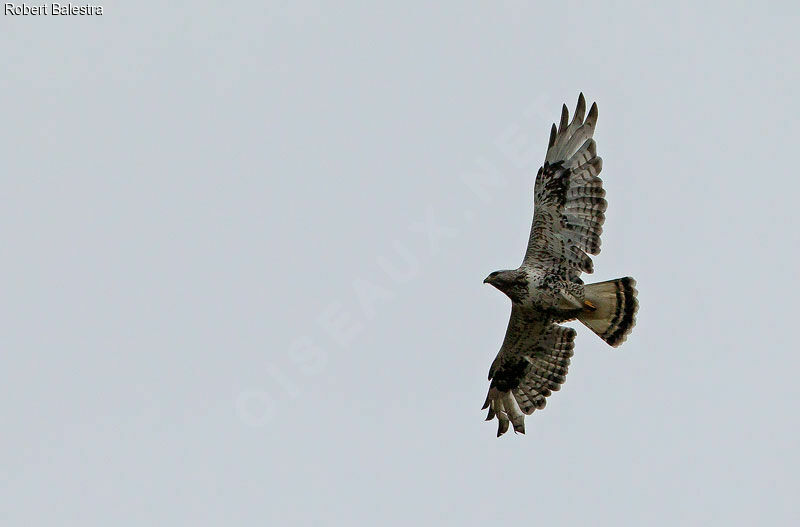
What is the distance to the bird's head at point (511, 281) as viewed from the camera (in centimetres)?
1425

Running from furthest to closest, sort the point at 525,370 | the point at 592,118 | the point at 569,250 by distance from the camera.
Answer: the point at 525,370 < the point at 592,118 < the point at 569,250

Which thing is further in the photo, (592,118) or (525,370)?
(525,370)

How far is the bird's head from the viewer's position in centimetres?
1425

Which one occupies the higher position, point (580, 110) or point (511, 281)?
point (580, 110)

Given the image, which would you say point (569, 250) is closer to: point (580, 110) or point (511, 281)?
point (511, 281)

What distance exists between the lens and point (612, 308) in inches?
566

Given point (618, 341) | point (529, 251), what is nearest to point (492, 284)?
point (529, 251)

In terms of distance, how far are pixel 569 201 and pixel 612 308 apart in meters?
1.44

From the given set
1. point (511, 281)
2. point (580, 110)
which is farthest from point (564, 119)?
point (511, 281)

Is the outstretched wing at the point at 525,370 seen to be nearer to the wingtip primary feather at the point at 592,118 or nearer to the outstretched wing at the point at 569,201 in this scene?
the outstretched wing at the point at 569,201

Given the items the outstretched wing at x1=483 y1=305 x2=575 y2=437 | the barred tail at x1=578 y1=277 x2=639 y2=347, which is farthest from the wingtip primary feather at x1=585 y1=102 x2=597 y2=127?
the outstretched wing at x1=483 y1=305 x2=575 y2=437

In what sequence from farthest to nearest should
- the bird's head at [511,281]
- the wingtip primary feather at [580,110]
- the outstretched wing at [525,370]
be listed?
the outstretched wing at [525,370]
the wingtip primary feather at [580,110]
the bird's head at [511,281]

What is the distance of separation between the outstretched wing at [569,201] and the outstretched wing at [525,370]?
0.99 metres

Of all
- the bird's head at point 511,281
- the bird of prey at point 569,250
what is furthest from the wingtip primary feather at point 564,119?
the bird's head at point 511,281
